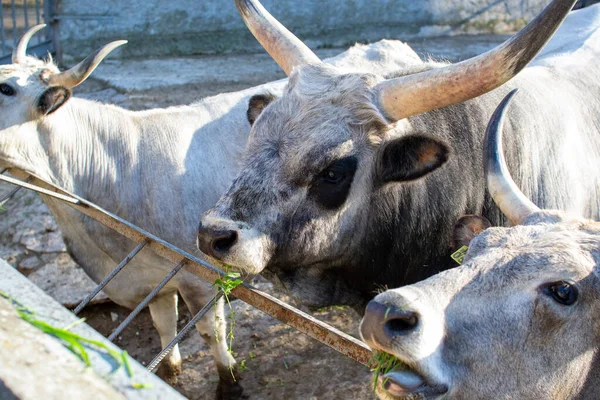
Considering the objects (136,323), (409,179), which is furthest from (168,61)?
(409,179)

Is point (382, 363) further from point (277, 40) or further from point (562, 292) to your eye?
point (277, 40)

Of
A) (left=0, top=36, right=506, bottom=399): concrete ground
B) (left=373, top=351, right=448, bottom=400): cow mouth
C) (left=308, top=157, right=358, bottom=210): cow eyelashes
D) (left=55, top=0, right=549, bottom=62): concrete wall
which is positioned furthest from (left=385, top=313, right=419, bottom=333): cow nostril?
(left=55, top=0, right=549, bottom=62): concrete wall

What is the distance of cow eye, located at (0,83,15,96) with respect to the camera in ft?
14.5

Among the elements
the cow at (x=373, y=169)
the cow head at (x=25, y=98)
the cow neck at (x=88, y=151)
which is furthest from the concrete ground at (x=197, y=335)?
the cow head at (x=25, y=98)

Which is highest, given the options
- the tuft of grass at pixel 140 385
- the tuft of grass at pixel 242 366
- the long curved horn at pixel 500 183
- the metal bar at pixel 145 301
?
the tuft of grass at pixel 140 385

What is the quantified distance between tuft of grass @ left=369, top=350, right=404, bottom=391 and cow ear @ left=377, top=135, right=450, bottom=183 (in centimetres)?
118

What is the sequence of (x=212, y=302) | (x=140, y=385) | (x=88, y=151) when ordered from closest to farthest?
1. (x=140, y=385)
2. (x=212, y=302)
3. (x=88, y=151)

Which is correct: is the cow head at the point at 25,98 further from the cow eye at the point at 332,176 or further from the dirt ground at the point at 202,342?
the cow eye at the point at 332,176

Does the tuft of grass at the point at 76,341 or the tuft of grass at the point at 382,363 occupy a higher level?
the tuft of grass at the point at 76,341

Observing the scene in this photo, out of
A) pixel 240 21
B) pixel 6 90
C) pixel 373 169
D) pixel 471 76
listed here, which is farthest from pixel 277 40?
pixel 240 21

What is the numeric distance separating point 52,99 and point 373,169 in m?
2.38

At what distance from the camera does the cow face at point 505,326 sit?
2158mm

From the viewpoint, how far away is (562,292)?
7.42ft

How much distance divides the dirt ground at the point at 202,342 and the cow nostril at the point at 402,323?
9.33 feet
